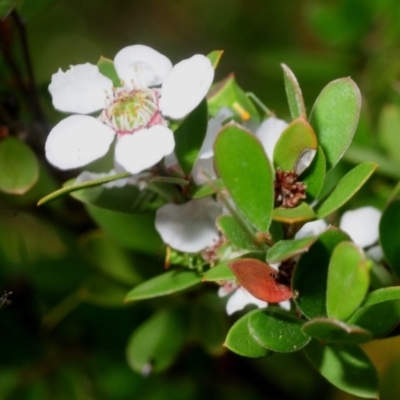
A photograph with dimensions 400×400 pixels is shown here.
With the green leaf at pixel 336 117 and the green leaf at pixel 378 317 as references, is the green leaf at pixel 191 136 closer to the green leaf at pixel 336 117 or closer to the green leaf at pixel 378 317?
the green leaf at pixel 336 117

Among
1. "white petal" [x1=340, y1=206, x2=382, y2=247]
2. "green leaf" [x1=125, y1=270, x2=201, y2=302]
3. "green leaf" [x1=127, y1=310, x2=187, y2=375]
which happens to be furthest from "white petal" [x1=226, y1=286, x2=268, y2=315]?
"green leaf" [x1=127, y1=310, x2=187, y2=375]

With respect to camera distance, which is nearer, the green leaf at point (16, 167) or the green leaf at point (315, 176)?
the green leaf at point (315, 176)

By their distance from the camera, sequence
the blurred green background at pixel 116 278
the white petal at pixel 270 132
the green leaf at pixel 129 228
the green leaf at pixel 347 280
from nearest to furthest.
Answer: the green leaf at pixel 347 280, the white petal at pixel 270 132, the green leaf at pixel 129 228, the blurred green background at pixel 116 278

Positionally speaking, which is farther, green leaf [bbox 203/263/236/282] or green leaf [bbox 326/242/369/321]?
green leaf [bbox 203/263/236/282]

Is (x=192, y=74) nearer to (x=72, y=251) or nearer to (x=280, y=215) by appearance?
(x=280, y=215)

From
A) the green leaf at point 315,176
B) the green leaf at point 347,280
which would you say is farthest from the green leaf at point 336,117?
the green leaf at point 347,280

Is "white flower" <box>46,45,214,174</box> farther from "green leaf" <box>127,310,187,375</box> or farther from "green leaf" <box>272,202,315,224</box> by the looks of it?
"green leaf" <box>127,310,187,375</box>

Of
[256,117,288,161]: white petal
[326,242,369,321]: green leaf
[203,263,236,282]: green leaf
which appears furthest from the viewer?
[256,117,288,161]: white petal
